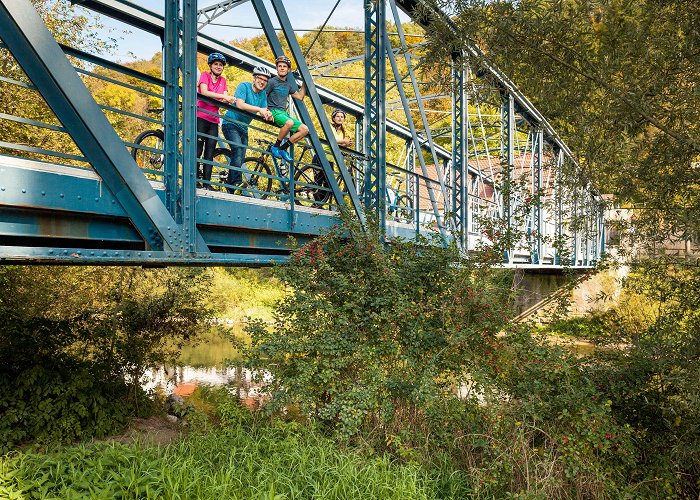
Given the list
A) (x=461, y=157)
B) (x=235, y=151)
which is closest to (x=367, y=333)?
(x=235, y=151)

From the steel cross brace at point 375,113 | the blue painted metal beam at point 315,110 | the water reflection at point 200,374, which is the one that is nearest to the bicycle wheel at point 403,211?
the steel cross brace at point 375,113

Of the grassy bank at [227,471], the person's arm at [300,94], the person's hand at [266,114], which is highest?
the person's arm at [300,94]

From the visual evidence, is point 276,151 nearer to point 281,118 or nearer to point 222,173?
point 281,118

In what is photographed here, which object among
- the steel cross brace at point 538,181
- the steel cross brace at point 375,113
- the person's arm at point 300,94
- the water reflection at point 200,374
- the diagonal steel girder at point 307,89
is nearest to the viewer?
the diagonal steel girder at point 307,89

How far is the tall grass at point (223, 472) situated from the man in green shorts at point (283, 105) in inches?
119

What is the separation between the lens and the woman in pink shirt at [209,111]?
5.98 metres

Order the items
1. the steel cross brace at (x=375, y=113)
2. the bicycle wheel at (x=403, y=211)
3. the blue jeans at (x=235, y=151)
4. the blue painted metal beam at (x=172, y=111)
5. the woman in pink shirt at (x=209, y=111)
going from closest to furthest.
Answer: the blue painted metal beam at (x=172, y=111), the woman in pink shirt at (x=209, y=111), the blue jeans at (x=235, y=151), the steel cross brace at (x=375, y=113), the bicycle wheel at (x=403, y=211)

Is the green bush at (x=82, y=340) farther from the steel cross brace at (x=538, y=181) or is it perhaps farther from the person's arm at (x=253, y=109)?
the steel cross brace at (x=538, y=181)

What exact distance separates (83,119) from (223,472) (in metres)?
3.27

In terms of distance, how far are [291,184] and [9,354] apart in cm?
429

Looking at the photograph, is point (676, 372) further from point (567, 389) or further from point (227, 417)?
point (227, 417)

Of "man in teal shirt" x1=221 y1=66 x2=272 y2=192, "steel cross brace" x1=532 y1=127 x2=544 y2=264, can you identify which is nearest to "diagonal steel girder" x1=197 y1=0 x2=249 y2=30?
"man in teal shirt" x1=221 y1=66 x2=272 y2=192

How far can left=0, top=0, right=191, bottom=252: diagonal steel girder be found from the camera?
3.72 meters

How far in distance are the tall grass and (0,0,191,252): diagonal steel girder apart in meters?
1.95
